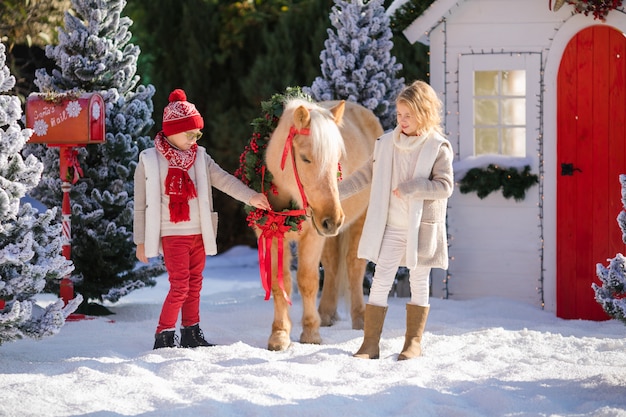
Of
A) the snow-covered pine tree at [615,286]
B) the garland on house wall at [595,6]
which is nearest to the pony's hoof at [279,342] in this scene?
the snow-covered pine tree at [615,286]

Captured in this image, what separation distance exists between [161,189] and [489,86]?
3.94m

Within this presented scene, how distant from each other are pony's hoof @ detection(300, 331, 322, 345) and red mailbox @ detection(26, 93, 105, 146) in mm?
2288

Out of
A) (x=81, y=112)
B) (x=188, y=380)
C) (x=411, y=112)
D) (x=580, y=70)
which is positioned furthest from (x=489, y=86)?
(x=188, y=380)

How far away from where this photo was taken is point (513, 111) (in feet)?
30.2

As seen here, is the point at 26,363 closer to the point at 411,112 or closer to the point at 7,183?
the point at 7,183

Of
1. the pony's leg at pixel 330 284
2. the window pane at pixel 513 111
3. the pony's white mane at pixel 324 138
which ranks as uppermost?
the window pane at pixel 513 111

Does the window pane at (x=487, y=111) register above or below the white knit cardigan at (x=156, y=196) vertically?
above

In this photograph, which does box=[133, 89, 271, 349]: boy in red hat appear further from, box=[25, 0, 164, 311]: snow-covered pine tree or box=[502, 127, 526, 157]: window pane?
box=[502, 127, 526, 157]: window pane

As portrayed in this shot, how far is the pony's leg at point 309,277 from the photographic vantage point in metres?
6.69

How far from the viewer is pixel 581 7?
8211 millimetres

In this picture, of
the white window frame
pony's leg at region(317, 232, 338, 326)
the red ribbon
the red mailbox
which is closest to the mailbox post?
the red mailbox

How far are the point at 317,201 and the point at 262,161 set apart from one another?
850 millimetres

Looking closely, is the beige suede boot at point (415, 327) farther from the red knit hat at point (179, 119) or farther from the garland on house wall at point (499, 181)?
the garland on house wall at point (499, 181)

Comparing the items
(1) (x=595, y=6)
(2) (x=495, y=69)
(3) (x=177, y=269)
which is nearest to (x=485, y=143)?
(2) (x=495, y=69)
